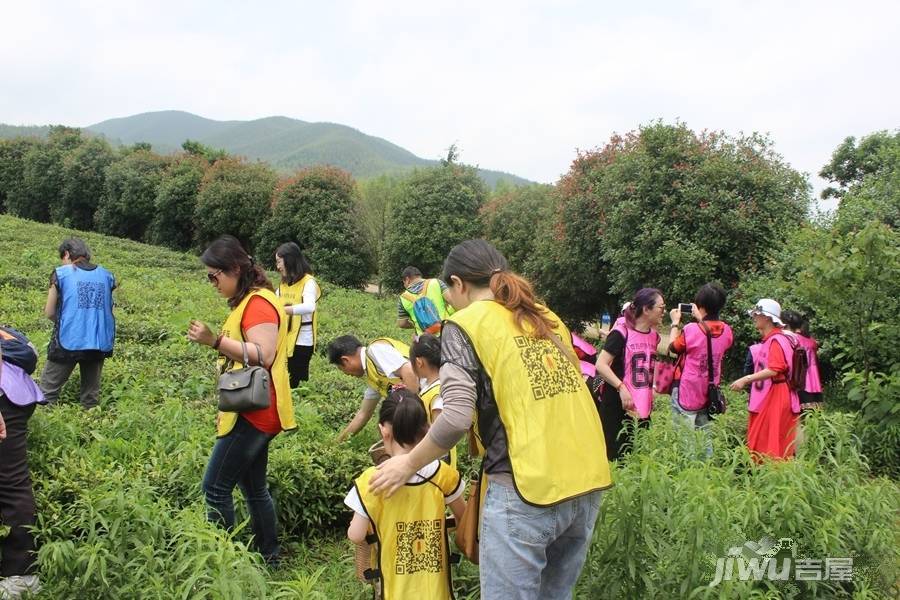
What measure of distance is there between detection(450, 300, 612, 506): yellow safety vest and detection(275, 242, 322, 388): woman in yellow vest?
353 cm

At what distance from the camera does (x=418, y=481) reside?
2.67m

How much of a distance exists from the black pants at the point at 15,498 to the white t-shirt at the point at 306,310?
2.51 meters

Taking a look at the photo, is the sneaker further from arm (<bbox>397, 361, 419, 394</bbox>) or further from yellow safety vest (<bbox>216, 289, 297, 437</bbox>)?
arm (<bbox>397, 361, 419, 394</bbox>)

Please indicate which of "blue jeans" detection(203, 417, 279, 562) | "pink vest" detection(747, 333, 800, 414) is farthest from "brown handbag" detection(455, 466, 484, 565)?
"pink vest" detection(747, 333, 800, 414)

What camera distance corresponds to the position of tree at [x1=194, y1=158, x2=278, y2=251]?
2491cm

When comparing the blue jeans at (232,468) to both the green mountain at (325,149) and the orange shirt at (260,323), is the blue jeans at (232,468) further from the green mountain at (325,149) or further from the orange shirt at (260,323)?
the green mountain at (325,149)

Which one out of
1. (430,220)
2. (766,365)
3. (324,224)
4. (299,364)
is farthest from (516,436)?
(324,224)

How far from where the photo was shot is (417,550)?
266 centimetres

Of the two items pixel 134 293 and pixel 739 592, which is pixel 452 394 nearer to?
pixel 739 592

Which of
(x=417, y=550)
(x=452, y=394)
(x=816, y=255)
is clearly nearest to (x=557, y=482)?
(x=452, y=394)

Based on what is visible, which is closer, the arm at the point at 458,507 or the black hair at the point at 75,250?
the arm at the point at 458,507

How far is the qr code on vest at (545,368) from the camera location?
87.7 inches

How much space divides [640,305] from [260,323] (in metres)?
2.67

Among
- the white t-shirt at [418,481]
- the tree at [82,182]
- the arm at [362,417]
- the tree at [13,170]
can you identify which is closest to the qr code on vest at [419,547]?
the white t-shirt at [418,481]
